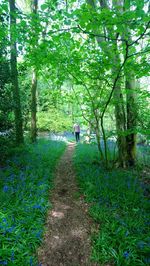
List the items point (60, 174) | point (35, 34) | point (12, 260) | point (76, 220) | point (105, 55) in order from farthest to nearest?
point (60, 174) → point (105, 55) → point (35, 34) → point (76, 220) → point (12, 260)

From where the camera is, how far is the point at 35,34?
4273mm

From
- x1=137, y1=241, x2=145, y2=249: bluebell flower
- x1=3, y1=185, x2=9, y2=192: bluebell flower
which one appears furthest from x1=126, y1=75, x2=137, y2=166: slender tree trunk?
x1=3, y1=185, x2=9, y2=192: bluebell flower

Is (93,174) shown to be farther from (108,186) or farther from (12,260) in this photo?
(12,260)

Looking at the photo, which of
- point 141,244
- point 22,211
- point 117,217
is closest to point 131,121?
point 117,217

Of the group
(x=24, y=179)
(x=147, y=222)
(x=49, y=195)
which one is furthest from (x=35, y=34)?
(x=147, y=222)

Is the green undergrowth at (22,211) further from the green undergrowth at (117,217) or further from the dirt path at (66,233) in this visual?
the green undergrowth at (117,217)

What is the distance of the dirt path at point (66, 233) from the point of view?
9.46ft

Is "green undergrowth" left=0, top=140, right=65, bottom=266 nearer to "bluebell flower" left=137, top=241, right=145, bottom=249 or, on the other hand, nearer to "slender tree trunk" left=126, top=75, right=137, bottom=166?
"bluebell flower" left=137, top=241, right=145, bottom=249

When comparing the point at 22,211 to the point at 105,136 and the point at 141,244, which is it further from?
the point at 105,136

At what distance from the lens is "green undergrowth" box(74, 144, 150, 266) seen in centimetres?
299

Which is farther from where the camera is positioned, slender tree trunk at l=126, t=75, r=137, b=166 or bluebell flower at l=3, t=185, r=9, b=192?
slender tree trunk at l=126, t=75, r=137, b=166

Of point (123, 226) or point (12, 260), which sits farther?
point (123, 226)

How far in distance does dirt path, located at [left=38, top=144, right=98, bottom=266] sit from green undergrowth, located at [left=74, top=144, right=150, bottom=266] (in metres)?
0.20

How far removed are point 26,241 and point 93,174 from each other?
3.47 m
